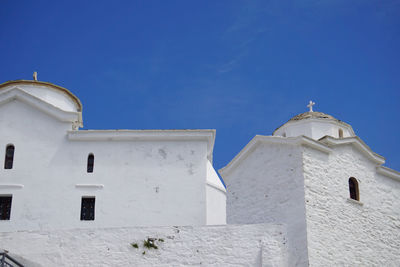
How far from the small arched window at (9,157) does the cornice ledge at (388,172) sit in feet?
47.4

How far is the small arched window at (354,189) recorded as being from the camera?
91.7 ft

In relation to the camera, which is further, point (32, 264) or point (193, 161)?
point (193, 161)

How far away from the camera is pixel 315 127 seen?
1187 inches

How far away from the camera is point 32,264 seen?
24.5 meters

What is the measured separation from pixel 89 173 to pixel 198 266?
6.20 metres

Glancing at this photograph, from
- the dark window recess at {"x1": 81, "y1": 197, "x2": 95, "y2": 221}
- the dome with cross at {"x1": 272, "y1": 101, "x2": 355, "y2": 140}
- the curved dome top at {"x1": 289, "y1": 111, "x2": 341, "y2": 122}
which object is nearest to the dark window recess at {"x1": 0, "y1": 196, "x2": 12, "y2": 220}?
the dark window recess at {"x1": 81, "y1": 197, "x2": 95, "y2": 221}

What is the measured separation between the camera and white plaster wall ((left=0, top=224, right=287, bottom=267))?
80.2ft

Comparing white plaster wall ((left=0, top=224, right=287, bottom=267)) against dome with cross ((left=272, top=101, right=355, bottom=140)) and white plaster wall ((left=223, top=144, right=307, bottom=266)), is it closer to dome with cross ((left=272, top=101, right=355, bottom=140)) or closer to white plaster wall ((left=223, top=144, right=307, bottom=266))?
white plaster wall ((left=223, top=144, right=307, bottom=266))

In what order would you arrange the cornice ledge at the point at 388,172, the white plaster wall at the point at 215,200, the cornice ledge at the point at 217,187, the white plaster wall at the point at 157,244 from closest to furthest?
1. the white plaster wall at the point at 157,244
2. the cornice ledge at the point at 388,172
3. the white plaster wall at the point at 215,200
4. the cornice ledge at the point at 217,187

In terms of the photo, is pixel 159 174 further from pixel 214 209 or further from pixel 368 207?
pixel 368 207

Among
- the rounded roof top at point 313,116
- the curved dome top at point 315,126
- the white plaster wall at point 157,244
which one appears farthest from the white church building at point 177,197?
the rounded roof top at point 313,116

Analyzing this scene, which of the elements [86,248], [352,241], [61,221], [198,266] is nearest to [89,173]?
[61,221]

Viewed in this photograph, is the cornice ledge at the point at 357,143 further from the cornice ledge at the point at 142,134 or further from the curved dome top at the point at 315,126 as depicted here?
the cornice ledge at the point at 142,134

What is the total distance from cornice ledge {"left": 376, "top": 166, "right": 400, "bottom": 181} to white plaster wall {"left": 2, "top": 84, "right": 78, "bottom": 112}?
513 inches
